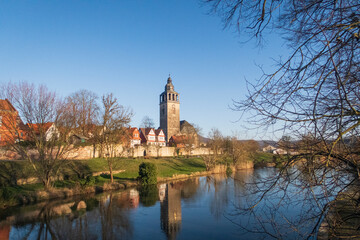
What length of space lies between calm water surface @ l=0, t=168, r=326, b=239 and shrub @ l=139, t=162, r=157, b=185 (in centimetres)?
387

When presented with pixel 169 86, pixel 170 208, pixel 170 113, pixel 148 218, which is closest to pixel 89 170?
pixel 170 208

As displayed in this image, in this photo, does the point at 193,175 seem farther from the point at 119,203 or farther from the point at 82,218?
the point at 82,218

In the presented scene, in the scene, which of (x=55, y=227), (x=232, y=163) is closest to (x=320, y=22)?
(x=55, y=227)

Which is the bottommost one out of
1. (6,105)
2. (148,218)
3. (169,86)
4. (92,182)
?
(148,218)

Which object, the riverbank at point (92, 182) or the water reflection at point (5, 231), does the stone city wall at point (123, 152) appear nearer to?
the riverbank at point (92, 182)

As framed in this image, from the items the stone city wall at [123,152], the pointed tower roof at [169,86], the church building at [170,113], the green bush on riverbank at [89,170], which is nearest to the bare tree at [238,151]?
the stone city wall at [123,152]

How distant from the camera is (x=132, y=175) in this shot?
25.1m

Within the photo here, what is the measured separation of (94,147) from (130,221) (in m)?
17.5

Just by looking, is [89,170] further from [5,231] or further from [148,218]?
[5,231]

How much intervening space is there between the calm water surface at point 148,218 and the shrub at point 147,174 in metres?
3.87

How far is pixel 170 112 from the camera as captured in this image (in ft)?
226

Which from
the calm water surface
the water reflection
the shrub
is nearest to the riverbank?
the shrub

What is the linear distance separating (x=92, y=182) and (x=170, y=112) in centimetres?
5062

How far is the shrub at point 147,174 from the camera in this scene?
72.1 ft
